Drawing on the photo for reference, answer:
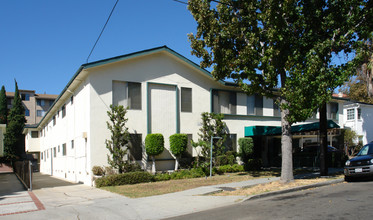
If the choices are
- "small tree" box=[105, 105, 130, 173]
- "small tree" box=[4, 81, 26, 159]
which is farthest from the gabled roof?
"small tree" box=[4, 81, 26, 159]

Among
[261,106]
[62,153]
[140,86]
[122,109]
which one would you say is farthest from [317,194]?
[62,153]

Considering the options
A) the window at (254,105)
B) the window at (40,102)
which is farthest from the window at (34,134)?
the window at (254,105)

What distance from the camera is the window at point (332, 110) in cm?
2812

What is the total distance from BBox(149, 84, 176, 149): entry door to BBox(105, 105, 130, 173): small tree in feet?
7.11

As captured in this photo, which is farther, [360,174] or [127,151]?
[127,151]

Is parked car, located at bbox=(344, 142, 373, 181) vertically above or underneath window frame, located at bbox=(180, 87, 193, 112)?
underneath

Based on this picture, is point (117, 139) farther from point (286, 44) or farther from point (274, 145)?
point (274, 145)

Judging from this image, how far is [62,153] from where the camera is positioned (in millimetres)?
25781

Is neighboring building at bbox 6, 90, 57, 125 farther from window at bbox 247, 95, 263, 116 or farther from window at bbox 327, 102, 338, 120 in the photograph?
window at bbox 327, 102, 338, 120

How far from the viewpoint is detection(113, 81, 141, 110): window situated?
715 inches

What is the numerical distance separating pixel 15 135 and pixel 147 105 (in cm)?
3606

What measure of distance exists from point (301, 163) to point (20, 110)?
43.7 metres

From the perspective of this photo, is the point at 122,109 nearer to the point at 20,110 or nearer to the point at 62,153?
the point at 62,153

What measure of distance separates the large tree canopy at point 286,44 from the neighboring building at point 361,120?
2217cm
